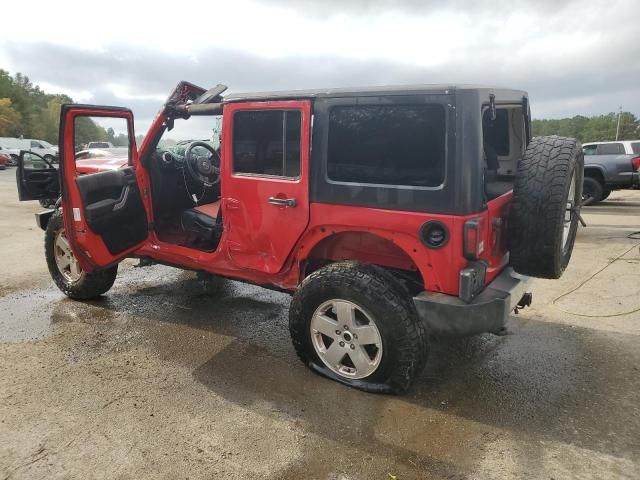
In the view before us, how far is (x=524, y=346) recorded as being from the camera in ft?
12.5

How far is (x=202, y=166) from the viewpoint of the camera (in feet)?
15.9

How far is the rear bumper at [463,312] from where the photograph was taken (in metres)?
2.78

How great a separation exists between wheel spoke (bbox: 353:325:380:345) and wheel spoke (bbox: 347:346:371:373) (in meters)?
0.06

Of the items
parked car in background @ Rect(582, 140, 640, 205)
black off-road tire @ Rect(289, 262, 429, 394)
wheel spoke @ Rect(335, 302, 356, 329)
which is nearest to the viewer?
black off-road tire @ Rect(289, 262, 429, 394)

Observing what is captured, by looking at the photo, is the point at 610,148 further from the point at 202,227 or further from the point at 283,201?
the point at 283,201

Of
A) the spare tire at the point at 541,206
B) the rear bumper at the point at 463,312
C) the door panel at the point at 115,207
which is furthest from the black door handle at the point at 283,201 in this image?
the door panel at the point at 115,207

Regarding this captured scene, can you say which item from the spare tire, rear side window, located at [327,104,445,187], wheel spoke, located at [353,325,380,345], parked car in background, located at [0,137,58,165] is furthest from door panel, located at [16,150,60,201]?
parked car in background, located at [0,137,58,165]

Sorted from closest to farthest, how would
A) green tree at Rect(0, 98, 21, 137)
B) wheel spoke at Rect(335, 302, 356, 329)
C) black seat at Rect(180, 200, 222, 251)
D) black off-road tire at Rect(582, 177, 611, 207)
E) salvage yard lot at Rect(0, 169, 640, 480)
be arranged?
salvage yard lot at Rect(0, 169, 640, 480)
wheel spoke at Rect(335, 302, 356, 329)
black seat at Rect(180, 200, 222, 251)
black off-road tire at Rect(582, 177, 611, 207)
green tree at Rect(0, 98, 21, 137)

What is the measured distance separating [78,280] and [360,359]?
10.3 ft

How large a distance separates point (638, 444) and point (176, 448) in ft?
8.16

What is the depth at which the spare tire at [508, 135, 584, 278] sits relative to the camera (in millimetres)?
2797

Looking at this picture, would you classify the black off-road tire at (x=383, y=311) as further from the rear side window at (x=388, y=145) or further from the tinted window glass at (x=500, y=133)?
the tinted window glass at (x=500, y=133)

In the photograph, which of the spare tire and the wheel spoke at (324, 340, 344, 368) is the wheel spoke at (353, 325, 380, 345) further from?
the spare tire

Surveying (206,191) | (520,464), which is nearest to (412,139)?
(520,464)
